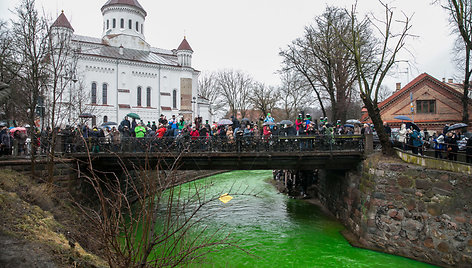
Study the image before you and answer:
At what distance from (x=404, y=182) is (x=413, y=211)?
3.59 ft

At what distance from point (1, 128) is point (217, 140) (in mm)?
10081

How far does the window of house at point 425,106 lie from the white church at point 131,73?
26230 mm

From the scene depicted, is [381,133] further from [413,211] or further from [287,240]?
[287,240]

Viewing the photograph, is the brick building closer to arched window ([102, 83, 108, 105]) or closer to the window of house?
the window of house

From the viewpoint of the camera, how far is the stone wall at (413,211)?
10562mm

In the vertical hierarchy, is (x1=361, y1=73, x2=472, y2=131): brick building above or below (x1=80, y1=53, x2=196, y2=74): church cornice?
below

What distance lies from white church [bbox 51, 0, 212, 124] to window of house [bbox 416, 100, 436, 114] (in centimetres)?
2623

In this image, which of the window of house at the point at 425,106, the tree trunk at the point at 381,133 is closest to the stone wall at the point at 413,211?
the tree trunk at the point at 381,133

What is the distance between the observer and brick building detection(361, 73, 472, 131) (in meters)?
29.5

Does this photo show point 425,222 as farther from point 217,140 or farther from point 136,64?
point 136,64

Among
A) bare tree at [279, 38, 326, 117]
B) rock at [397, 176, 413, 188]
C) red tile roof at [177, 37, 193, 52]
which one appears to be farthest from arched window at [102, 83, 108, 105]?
rock at [397, 176, 413, 188]

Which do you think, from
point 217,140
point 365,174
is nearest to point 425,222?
point 365,174

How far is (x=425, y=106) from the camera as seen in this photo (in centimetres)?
3094

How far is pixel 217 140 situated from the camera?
14281 mm
